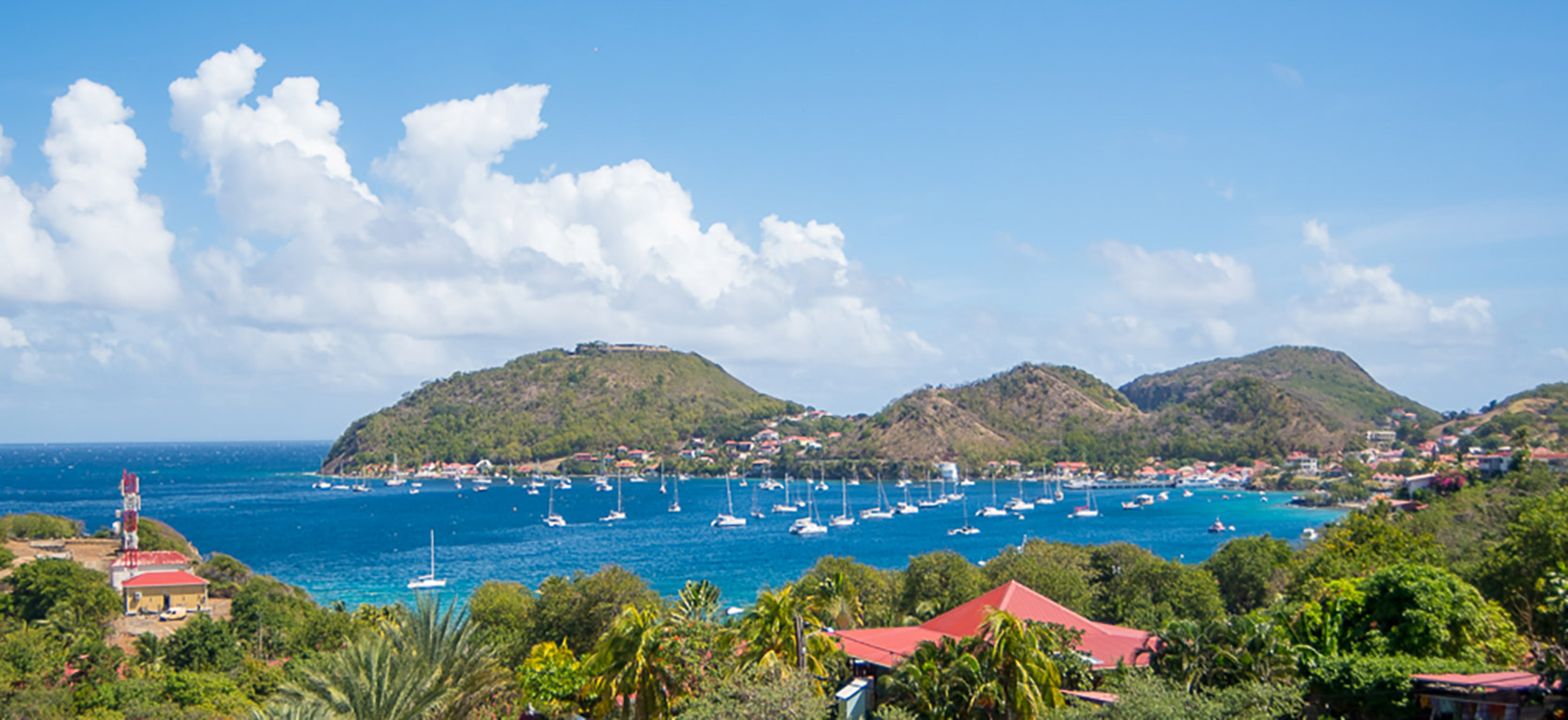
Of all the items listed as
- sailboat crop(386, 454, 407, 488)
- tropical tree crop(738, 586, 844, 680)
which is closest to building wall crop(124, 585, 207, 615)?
tropical tree crop(738, 586, 844, 680)

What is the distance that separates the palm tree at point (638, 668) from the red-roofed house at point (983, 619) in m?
4.50

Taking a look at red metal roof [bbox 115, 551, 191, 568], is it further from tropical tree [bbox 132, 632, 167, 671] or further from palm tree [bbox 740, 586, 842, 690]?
palm tree [bbox 740, 586, 842, 690]

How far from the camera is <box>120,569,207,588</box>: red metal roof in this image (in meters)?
44.9

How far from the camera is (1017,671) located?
47.4 ft

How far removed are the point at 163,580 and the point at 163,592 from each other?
0.70 m

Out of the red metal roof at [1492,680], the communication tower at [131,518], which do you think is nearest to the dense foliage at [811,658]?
the red metal roof at [1492,680]

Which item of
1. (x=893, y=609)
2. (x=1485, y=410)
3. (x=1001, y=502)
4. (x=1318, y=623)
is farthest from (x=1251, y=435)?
(x=1318, y=623)

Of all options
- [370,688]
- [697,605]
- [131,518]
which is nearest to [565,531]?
[131,518]

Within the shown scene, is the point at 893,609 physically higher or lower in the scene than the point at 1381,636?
lower

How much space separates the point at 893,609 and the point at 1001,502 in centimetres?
9991

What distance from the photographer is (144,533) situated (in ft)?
201

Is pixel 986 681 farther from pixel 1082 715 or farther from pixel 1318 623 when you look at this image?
pixel 1318 623

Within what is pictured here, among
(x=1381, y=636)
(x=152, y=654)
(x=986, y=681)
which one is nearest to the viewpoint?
(x=986, y=681)

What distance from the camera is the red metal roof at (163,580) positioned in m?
44.9
